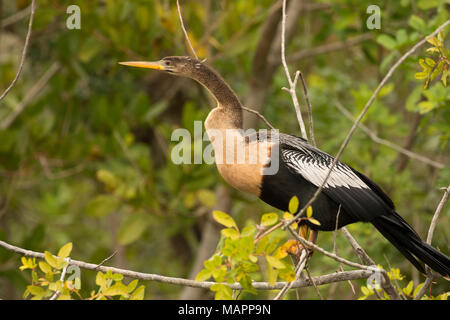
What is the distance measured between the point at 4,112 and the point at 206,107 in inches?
60.6

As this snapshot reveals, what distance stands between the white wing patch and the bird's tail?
0.50 ft

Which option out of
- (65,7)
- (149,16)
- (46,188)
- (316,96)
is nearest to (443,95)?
(316,96)

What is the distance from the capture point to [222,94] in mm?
2320

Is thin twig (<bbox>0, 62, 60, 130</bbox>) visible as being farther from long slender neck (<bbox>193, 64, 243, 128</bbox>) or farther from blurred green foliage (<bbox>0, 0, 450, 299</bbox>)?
long slender neck (<bbox>193, 64, 243, 128</bbox>)

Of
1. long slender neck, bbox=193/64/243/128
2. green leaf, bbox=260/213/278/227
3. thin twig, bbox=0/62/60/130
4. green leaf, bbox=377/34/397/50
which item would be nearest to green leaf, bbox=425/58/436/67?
long slender neck, bbox=193/64/243/128

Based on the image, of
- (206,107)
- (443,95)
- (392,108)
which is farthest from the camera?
(392,108)

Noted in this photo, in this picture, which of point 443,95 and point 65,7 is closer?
point 443,95

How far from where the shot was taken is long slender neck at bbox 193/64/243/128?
7.52 ft

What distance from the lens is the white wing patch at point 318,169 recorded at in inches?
87.7

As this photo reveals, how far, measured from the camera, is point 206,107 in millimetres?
4801

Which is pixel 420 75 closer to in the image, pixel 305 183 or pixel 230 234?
pixel 305 183

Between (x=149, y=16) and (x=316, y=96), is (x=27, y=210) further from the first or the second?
(x=316, y=96)

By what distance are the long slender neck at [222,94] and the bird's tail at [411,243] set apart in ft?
2.15

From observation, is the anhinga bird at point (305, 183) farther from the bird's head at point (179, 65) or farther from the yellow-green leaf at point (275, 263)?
the yellow-green leaf at point (275, 263)
